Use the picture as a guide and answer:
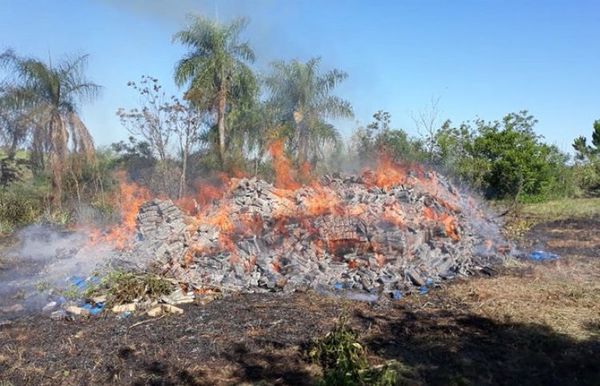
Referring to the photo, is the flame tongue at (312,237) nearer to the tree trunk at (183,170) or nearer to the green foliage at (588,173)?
the tree trunk at (183,170)

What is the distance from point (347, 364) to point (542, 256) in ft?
23.2

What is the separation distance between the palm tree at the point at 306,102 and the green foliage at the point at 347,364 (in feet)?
44.0

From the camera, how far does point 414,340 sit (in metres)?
5.84

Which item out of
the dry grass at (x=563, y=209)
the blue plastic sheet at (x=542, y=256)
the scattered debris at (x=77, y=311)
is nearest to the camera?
the scattered debris at (x=77, y=311)

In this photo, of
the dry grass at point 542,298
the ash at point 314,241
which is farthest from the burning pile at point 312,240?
the dry grass at point 542,298

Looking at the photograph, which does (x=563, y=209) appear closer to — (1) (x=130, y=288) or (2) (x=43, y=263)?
(1) (x=130, y=288)

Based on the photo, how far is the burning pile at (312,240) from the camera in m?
8.21

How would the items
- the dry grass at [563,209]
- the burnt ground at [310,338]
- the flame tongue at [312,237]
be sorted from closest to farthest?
1. the burnt ground at [310,338]
2. the flame tongue at [312,237]
3. the dry grass at [563,209]

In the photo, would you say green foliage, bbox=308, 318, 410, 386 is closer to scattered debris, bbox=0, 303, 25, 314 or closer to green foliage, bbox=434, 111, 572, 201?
scattered debris, bbox=0, 303, 25, 314

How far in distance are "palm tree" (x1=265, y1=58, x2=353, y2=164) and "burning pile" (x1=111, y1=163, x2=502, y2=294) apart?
25.1 ft

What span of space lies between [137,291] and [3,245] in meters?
6.65

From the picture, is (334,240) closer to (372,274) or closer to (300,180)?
(372,274)

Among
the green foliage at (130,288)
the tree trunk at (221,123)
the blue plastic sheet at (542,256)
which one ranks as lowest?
the green foliage at (130,288)

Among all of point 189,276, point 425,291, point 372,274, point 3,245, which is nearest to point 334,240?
point 372,274
